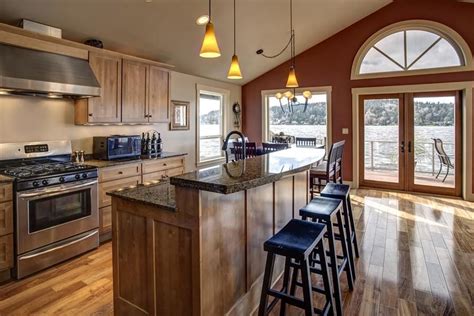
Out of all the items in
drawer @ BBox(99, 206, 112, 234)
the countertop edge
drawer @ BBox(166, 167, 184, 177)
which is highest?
the countertop edge

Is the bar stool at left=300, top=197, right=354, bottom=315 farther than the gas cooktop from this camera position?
No

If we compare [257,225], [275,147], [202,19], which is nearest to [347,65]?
[275,147]

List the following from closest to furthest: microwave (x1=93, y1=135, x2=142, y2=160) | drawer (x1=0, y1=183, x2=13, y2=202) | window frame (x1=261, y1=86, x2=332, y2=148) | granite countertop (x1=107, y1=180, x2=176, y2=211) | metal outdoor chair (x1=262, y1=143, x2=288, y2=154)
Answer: granite countertop (x1=107, y1=180, x2=176, y2=211)
drawer (x1=0, y1=183, x2=13, y2=202)
microwave (x1=93, y1=135, x2=142, y2=160)
metal outdoor chair (x1=262, y1=143, x2=288, y2=154)
window frame (x1=261, y1=86, x2=332, y2=148)

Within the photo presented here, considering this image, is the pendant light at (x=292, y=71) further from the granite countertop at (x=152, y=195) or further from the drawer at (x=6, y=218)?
the drawer at (x=6, y=218)

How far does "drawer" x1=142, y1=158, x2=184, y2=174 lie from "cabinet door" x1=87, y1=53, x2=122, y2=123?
2.37 ft

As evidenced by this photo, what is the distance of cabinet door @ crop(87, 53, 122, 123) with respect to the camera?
3572 millimetres

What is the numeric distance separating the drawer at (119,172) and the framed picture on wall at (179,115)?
155 centimetres

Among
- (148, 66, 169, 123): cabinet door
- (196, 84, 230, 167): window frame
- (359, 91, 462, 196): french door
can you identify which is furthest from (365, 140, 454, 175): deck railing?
(148, 66, 169, 123): cabinet door

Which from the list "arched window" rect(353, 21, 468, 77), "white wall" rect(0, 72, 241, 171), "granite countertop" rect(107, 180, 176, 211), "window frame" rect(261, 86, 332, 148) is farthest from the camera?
"window frame" rect(261, 86, 332, 148)

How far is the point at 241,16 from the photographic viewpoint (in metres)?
4.51

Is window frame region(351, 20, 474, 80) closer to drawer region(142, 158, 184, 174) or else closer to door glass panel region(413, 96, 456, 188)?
door glass panel region(413, 96, 456, 188)

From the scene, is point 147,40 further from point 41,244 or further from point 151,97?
point 41,244

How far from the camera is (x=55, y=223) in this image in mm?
2902

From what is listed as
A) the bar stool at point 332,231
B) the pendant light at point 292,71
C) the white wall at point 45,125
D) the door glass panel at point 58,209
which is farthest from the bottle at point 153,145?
the bar stool at point 332,231
